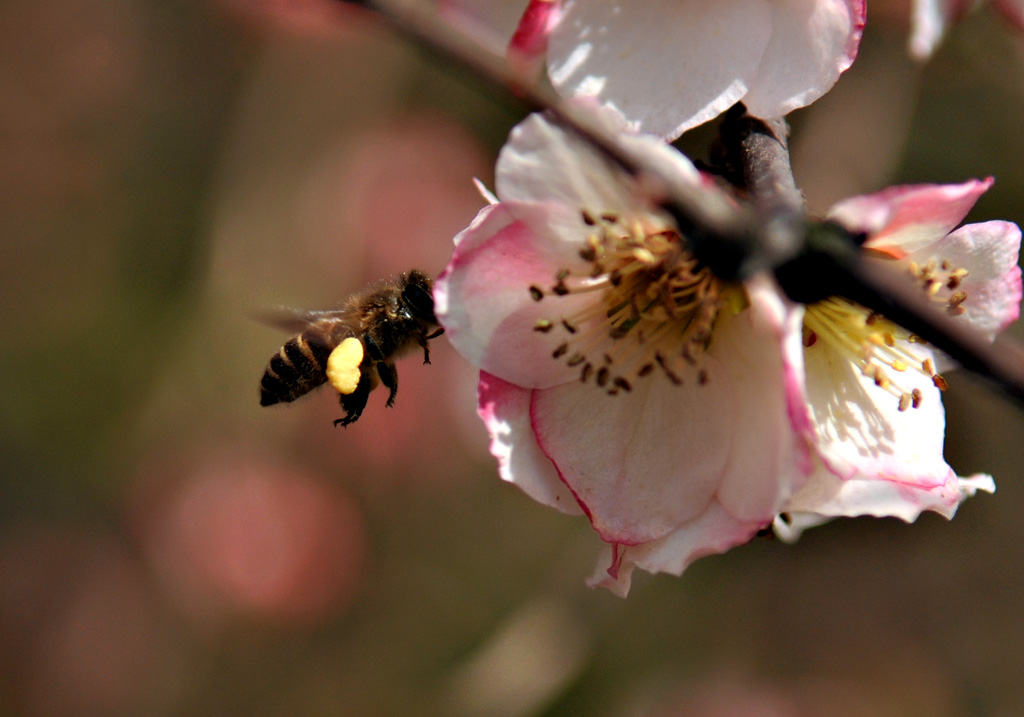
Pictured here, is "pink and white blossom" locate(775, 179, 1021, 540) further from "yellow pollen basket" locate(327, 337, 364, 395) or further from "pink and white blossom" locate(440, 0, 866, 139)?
"yellow pollen basket" locate(327, 337, 364, 395)

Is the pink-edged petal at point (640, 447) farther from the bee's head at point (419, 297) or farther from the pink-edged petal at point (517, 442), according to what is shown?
the bee's head at point (419, 297)

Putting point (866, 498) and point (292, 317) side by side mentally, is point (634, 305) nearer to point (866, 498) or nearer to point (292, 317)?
point (866, 498)

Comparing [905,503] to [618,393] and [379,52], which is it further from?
[379,52]

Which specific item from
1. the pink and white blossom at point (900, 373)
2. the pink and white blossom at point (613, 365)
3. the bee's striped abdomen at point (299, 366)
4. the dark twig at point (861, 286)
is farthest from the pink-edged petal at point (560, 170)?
the bee's striped abdomen at point (299, 366)

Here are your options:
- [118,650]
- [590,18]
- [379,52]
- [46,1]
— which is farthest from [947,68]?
[46,1]

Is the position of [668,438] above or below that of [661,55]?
below

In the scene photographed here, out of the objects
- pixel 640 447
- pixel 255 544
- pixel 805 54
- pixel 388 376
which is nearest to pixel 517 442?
pixel 640 447

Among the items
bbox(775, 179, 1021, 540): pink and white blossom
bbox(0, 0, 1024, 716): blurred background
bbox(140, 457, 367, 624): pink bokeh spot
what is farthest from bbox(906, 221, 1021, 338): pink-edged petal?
bbox(140, 457, 367, 624): pink bokeh spot
